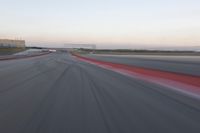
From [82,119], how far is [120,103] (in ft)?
9.01

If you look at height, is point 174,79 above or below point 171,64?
above

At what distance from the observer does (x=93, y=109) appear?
360 inches

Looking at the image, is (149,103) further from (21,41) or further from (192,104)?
(21,41)

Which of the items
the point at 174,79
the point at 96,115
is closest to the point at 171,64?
the point at 174,79

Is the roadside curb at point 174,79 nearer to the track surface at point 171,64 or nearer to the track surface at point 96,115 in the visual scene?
the track surface at point 171,64

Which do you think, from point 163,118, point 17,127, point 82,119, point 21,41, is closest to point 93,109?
point 82,119

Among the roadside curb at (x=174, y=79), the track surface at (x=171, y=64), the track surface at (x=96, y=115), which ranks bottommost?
the track surface at (x=171, y=64)

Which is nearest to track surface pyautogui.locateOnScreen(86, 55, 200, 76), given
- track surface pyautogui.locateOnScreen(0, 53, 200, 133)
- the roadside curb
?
the roadside curb

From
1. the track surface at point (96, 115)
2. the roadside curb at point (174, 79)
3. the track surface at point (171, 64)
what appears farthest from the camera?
the track surface at point (171, 64)

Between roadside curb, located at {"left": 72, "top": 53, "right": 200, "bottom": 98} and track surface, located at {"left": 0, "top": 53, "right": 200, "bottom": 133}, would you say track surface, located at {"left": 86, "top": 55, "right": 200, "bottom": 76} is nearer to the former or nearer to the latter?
roadside curb, located at {"left": 72, "top": 53, "right": 200, "bottom": 98}

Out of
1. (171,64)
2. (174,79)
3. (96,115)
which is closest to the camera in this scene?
(96,115)

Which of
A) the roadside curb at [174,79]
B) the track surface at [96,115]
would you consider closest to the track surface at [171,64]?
the roadside curb at [174,79]

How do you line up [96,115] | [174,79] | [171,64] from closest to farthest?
[96,115] < [174,79] < [171,64]

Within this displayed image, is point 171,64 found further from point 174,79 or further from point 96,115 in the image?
point 96,115
